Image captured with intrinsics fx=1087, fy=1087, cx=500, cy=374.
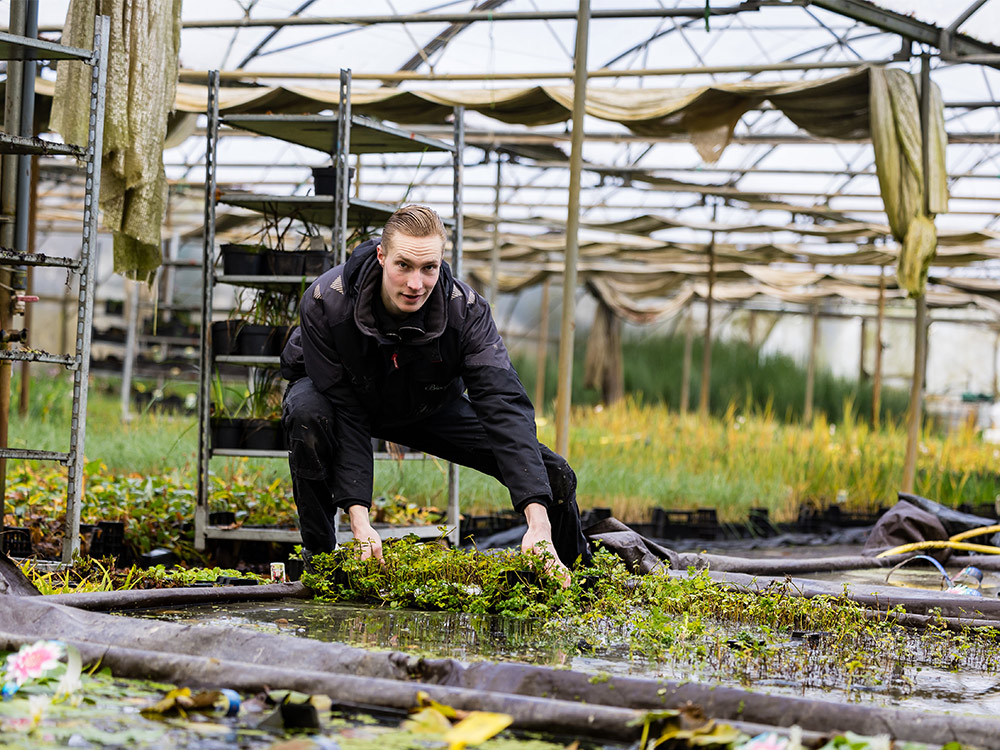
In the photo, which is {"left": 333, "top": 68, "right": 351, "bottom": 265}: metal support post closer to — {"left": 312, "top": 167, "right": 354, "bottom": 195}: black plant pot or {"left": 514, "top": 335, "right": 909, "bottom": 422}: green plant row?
{"left": 312, "top": 167, "right": 354, "bottom": 195}: black plant pot

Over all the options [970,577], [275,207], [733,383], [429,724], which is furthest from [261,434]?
[733,383]

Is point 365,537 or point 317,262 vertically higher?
point 317,262

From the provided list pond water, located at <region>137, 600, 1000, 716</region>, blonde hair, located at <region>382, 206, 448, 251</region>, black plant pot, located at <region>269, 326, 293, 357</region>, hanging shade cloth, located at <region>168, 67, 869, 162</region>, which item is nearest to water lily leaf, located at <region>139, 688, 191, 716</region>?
pond water, located at <region>137, 600, 1000, 716</region>

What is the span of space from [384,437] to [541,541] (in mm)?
837

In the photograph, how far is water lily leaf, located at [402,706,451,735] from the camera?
1.64 meters

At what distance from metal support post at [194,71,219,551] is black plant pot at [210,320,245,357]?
0.15 feet

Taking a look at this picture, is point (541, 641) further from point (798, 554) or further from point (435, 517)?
point (798, 554)

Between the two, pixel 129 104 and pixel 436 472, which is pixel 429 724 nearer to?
pixel 129 104

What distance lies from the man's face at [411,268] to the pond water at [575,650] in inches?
32.5

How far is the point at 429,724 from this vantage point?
5.39 ft

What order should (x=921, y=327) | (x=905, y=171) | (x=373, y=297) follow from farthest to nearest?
Answer: 1. (x=921, y=327)
2. (x=905, y=171)
3. (x=373, y=297)

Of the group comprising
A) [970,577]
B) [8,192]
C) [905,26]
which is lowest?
[970,577]

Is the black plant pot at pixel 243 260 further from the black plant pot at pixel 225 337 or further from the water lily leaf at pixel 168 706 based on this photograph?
the water lily leaf at pixel 168 706

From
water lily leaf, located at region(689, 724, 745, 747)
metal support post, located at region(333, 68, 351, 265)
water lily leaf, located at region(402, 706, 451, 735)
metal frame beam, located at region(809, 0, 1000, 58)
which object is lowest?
water lily leaf, located at region(402, 706, 451, 735)
